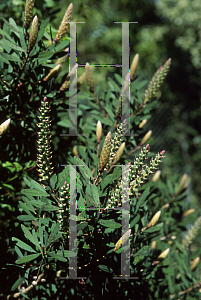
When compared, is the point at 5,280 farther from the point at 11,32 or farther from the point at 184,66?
the point at 184,66

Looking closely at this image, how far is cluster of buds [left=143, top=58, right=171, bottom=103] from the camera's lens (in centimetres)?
92

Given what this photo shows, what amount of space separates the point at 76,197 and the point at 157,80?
0.54 metres

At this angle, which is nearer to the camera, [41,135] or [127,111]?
[41,135]

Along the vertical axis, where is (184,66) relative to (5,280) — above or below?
above

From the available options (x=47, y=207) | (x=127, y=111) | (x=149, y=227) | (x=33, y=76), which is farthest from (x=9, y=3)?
(x=149, y=227)

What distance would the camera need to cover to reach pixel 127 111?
3.17 ft

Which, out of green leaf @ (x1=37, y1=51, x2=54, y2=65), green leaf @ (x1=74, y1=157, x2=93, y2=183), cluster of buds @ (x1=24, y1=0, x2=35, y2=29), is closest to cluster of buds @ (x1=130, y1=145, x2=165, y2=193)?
green leaf @ (x1=74, y1=157, x2=93, y2=183)

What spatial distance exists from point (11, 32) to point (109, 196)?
56 cm

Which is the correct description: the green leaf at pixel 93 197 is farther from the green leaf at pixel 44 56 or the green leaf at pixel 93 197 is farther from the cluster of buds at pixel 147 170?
the green leaf at pixel 44 56

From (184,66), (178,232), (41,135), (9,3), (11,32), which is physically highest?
(184,66)

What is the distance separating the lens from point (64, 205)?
0.58 m

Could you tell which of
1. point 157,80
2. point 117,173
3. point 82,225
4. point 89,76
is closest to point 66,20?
point 89,76

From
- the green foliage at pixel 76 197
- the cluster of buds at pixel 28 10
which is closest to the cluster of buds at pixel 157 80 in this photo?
the green foliage at pixel 76 197

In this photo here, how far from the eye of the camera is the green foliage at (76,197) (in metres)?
Answer: 0.62
